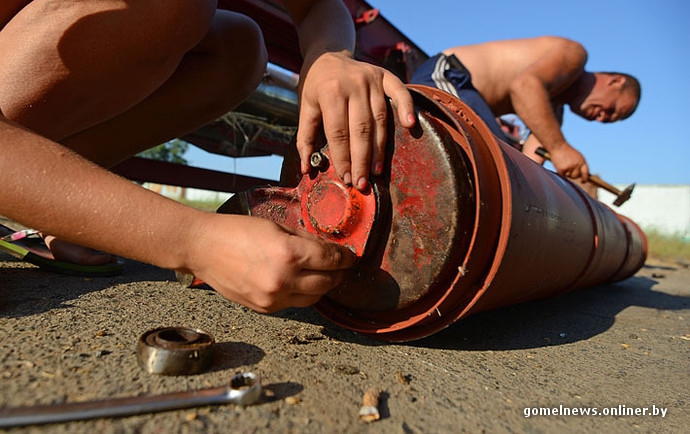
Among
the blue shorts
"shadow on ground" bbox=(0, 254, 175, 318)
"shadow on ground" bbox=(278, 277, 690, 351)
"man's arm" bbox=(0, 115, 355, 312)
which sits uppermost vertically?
the blue shorts

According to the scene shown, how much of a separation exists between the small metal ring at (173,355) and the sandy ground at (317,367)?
0.9 inches

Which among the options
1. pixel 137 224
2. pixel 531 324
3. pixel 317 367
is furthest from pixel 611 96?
pixel 137 224

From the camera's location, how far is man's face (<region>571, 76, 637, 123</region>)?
11.8 ft

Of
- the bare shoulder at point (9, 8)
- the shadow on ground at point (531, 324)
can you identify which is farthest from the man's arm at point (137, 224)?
the bare shoulder at point (9, 8)

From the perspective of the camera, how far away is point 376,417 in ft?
2.42

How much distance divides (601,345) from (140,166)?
249 centimetres

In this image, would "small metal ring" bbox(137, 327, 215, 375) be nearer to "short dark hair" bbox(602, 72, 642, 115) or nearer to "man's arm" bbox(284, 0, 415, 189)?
"man's arm" bbox(284, 0, 415, 189)

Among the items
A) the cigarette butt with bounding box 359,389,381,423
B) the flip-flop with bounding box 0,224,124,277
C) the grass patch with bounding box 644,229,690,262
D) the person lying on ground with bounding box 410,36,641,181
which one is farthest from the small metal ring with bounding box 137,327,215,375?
the grass patch with bounding box 644,229,690,262

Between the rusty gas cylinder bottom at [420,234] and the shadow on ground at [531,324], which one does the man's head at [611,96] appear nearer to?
the shadow on ground at [531,324]

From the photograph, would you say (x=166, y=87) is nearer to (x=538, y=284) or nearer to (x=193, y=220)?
(x=193, y=220)

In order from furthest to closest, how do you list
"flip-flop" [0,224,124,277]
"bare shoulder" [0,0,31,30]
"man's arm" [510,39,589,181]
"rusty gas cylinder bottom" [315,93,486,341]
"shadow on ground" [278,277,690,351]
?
1. "man's arm" [510,39,589,181]
2. "flip-flop" [0,224,124,277]
3. "shadow on ground" [278,277,690,351]
4. "bare shoulder" [0,0,31,30]
5. "rusty gas cylinder bottom" [315,93,486,341]

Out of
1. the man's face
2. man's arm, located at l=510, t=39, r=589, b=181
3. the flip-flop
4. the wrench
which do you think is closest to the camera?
the wrench

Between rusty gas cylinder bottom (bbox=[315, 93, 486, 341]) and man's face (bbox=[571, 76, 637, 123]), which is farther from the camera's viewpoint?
man's face (bbox=[571, 76, 637, 123])

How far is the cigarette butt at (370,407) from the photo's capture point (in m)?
0.74
